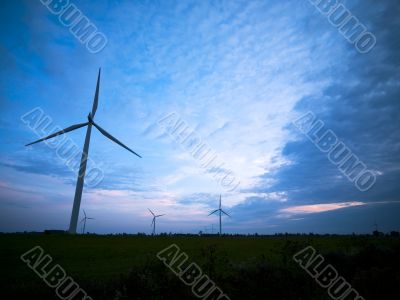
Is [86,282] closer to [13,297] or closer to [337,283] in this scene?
[13,297]

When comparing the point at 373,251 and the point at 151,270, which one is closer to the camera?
the point at 151,270

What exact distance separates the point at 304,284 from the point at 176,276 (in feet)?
28.7

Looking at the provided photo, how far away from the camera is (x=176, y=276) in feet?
54.3

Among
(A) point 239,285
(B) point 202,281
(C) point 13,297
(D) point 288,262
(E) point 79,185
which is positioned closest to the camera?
(C) point 13,297

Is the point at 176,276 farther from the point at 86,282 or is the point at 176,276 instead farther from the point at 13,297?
the point at 13,297

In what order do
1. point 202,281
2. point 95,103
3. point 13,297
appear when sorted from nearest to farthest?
point 13,297, point 202,281, point 95,103

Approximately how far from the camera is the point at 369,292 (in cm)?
1683

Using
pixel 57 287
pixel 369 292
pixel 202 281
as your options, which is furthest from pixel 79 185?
pixel 369 292

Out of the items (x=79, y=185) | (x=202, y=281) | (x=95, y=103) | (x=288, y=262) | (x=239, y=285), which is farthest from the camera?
(x=95, y=103)

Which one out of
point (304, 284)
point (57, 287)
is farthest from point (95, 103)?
point (304, 284)

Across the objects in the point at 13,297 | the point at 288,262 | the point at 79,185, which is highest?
the point at 79,185

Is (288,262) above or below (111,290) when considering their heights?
above

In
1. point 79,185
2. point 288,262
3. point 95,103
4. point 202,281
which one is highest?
point 95,103

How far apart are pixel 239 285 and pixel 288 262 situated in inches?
203
